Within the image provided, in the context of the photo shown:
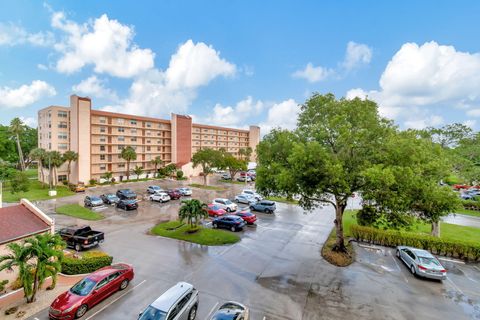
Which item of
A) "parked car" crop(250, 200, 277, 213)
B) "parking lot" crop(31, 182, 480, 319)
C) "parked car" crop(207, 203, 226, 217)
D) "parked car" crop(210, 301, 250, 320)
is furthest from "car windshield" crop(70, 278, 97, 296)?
"parked car" crop(250, 200, 277, 213)

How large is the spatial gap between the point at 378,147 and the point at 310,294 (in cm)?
997

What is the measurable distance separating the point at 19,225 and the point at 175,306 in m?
12.7

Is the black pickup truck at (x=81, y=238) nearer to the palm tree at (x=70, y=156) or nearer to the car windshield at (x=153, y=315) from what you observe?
the car windshield at (x=153, y=315)

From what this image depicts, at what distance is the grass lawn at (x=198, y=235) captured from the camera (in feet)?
69.3

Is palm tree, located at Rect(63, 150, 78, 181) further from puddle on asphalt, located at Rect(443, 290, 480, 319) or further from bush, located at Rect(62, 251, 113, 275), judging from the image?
puddle on asphalt, located at Rect(443, 290, 480, 319)

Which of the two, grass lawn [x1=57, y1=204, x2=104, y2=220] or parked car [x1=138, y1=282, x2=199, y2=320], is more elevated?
parked car [x1=138, y1=282, x2=199, y2=320]

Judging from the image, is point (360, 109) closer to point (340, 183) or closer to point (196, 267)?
point (340, 183)

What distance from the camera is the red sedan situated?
10969mm

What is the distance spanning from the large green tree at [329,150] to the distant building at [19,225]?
49.1ft

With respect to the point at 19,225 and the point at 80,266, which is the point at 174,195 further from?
the point at 80,266

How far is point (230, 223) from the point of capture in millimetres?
24344

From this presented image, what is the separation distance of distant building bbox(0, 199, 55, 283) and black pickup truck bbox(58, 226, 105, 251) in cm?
328

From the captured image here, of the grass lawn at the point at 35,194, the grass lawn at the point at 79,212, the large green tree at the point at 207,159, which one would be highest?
the large green tree at the point at 207,159

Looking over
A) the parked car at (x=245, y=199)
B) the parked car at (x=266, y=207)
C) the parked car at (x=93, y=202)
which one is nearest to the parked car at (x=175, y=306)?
the parked car at (x=266, y=207)
